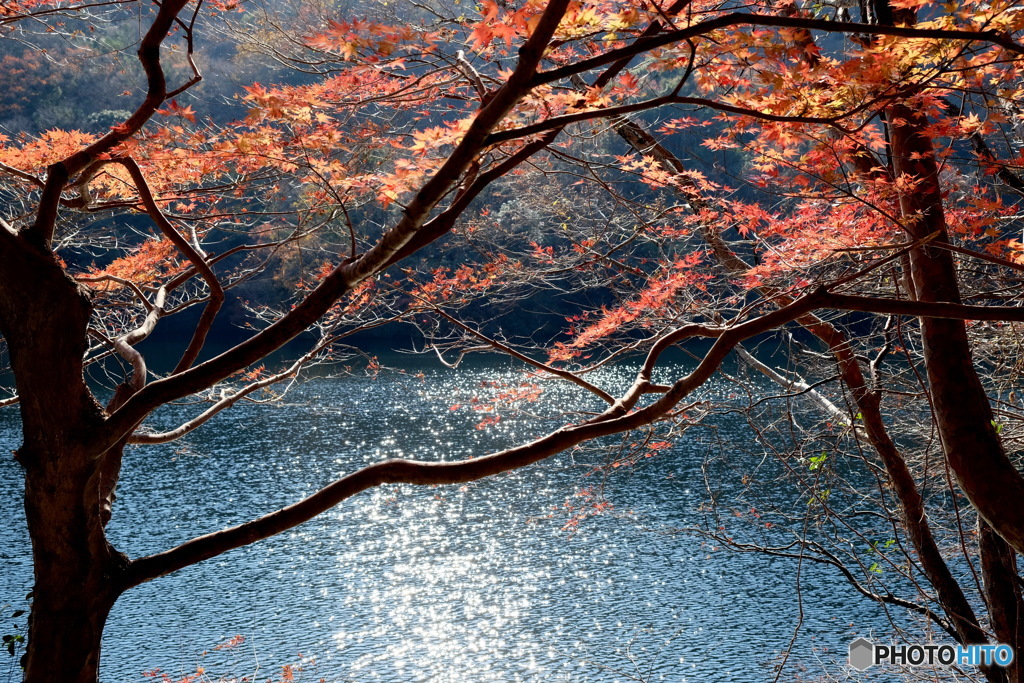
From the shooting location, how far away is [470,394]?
20219mm

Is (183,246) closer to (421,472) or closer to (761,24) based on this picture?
(421,472)

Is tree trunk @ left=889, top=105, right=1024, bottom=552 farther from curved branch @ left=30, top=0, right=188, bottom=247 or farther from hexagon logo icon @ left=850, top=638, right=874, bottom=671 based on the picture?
hexagon logo icon @ left=850, top=638, right=874, bottom=671

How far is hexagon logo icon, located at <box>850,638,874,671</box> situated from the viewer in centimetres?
816

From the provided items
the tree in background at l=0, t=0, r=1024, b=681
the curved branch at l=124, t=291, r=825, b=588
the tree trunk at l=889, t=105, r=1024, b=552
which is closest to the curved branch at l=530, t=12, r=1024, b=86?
the tree in background at l=0, t=0, r=1024, b=681

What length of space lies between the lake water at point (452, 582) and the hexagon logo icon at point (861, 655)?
0.24 metres

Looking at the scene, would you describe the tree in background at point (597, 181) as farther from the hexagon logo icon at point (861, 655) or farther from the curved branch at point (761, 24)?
the hexagon logo icon at point (861, 655)

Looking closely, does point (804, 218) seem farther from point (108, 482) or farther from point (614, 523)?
point (614, 523)

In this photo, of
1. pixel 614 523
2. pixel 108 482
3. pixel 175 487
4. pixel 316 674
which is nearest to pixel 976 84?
pixel 108 482

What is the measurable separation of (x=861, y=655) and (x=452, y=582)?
18.0 feet

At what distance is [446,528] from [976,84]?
36.2ft

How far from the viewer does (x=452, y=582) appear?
11148 millimetres

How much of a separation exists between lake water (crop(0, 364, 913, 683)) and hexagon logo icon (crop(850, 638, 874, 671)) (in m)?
0.24

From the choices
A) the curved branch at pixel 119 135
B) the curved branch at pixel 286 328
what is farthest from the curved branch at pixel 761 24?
the curved branch at pixel 119 135

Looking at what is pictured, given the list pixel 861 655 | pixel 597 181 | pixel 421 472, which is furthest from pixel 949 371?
pixel 861 655
